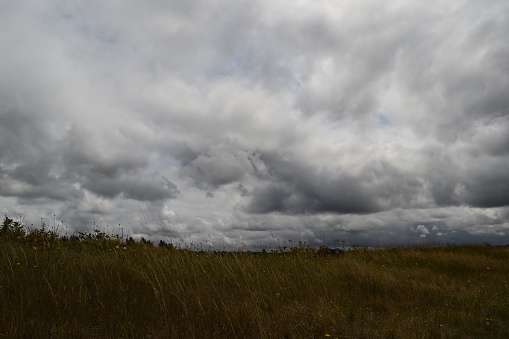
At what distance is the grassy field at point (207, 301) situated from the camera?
520 centimetres

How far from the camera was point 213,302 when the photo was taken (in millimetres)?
6203

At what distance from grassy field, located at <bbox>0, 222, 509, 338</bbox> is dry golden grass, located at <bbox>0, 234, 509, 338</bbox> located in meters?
0.02

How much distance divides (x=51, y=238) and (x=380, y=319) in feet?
33.2

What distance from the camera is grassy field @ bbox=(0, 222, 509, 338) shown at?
520 centimetres

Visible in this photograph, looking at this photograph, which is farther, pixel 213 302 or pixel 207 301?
pixel 207 301

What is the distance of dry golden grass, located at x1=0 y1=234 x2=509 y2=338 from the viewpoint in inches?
204

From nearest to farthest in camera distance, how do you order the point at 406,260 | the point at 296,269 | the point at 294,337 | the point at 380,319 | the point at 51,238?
the point at 294,337, the point at 380,319, the point at 51,238, the point at 296,269, the point at 406,260

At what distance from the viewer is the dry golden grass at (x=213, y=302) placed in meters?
5.18

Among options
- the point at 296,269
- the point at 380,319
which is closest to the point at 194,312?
the point at 380,319

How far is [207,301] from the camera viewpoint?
6504 millimetres

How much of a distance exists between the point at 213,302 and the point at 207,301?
358 millimetres

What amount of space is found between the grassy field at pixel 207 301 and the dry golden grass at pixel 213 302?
0.08ft

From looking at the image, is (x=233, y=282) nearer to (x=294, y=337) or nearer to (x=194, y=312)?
(x=194, y=312)

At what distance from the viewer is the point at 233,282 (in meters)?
8.59
